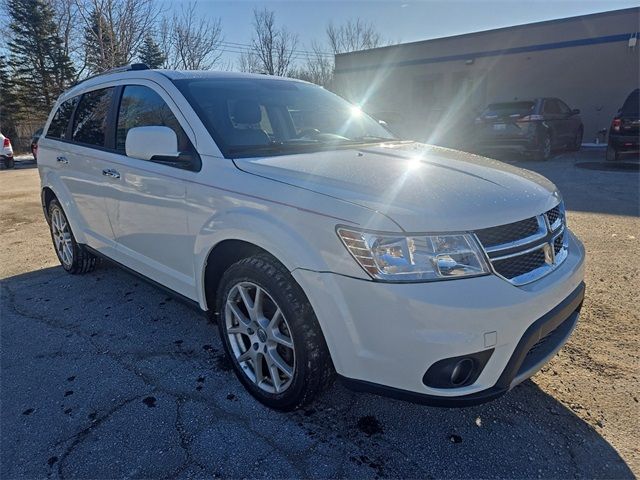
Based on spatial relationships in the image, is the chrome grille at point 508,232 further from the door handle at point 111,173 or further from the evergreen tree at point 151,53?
the evergreen tree at point 151,53

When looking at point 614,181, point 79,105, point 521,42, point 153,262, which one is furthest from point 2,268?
point 521,42

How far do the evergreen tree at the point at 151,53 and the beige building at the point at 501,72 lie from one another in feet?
36.6

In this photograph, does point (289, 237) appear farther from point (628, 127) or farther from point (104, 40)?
point (104, 40)

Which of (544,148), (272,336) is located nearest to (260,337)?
(272,336)

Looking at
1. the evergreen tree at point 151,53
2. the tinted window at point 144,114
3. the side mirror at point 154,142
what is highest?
the evergreen tree at point 151,53

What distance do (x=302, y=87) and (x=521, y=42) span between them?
1829 centimetres

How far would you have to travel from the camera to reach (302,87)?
12.2 feet

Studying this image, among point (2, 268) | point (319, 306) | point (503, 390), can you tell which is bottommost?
point (2, 268)

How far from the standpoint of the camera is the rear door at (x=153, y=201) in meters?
2.75

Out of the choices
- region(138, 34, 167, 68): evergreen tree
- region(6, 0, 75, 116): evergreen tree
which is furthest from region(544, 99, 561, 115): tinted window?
region(6, 0, 75, 116): evergreen tree

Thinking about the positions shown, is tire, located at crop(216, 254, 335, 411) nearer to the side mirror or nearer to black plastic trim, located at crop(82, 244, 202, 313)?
black plastic trim, located at crop(82, 244, 202, 313)

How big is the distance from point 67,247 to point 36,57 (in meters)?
30.9

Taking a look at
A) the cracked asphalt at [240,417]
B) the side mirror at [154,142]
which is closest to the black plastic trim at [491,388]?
the cracked asphalt at [240,417]

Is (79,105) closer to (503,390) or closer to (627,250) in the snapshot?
(503,390)
